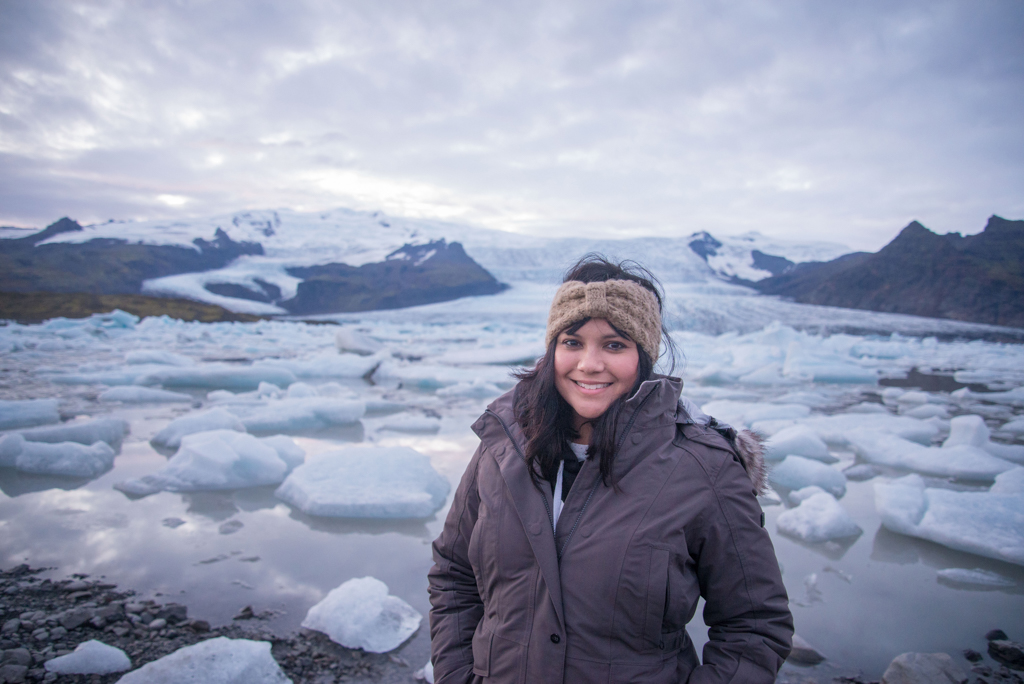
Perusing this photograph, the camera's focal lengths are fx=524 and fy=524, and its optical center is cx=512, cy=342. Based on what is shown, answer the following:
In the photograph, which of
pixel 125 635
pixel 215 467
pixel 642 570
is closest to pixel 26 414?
pixel 215 467

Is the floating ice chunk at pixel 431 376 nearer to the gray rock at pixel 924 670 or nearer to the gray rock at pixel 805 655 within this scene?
the gray rock at pixel 805 655

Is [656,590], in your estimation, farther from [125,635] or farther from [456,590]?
[125,635]

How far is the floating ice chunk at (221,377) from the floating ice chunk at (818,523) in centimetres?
693

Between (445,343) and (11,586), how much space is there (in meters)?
13.6

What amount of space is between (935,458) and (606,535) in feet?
14.4

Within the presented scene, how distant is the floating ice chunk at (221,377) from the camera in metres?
7.54

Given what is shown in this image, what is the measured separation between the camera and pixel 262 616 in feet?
6.88

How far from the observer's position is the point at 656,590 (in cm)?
93

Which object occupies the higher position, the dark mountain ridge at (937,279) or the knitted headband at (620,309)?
the dark mountain ridge at (937,279)

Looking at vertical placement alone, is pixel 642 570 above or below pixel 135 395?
above

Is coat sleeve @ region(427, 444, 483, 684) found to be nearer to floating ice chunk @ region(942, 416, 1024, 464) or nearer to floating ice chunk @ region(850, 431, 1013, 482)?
floating ice chunk @ region(850, 431, 1013, 482)

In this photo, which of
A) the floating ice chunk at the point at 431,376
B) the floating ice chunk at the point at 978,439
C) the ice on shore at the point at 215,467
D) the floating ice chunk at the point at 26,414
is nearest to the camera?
the ice on shore at the point at 215,467

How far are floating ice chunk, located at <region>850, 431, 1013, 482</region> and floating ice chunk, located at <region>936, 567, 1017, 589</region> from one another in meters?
1.60

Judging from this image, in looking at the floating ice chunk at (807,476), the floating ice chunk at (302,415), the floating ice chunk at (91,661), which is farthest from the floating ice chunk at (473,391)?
the floating ice chunk at (91,661)
